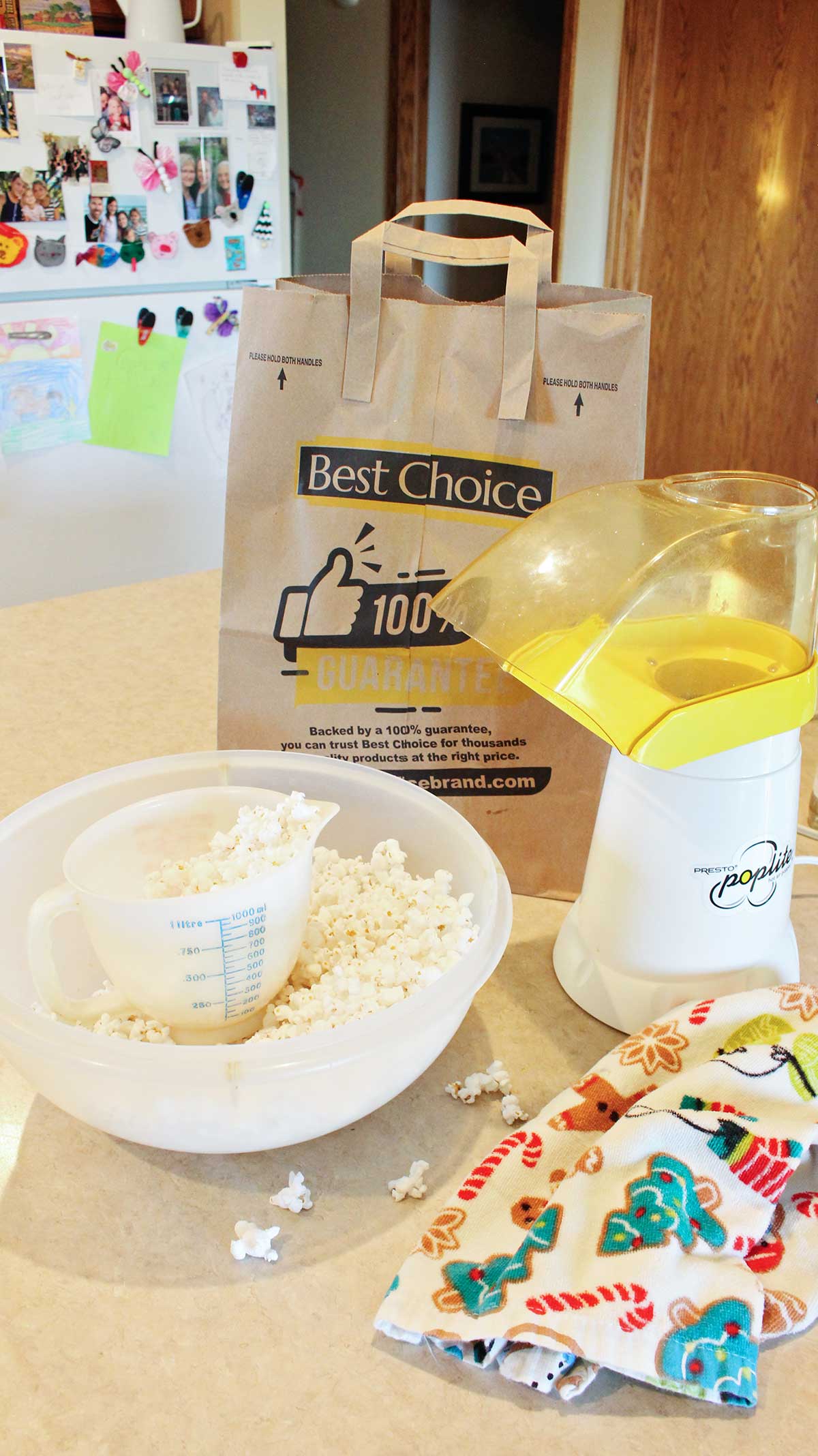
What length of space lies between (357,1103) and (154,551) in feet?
7.31

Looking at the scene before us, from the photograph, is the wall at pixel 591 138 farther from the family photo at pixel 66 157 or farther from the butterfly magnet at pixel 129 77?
the family photo at pixel 66 157

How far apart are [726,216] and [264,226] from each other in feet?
4.88

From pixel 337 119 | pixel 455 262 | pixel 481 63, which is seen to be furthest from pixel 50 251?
pixel 481 63

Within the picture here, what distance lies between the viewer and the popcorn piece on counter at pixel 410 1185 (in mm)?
589

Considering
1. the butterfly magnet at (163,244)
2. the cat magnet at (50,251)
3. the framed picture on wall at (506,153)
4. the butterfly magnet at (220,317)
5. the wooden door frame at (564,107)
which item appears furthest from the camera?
the framed picture on wall at (506,153)

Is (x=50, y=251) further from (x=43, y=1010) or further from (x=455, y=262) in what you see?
(x=43, y=1010)

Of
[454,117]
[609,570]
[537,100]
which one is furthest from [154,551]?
[537,100]

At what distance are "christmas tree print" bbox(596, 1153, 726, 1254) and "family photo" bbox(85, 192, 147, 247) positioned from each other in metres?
2.22

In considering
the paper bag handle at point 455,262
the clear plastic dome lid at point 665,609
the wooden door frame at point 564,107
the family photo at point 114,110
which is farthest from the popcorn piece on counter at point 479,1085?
the wooden door frame at point 564,107

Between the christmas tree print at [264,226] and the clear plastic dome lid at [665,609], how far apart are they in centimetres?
202

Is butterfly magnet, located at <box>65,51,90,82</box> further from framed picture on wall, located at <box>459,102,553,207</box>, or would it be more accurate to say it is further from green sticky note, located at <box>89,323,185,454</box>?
framed picture on wall, located at <box>459,102,553,207</box>

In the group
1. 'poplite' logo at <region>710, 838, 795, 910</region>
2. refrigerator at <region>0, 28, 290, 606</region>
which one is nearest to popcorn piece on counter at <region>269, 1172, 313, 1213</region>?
'poplite' logo at <region>710, 838, 795, 910</region>

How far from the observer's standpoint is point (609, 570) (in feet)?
2.23

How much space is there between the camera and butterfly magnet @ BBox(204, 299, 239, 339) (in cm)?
244
